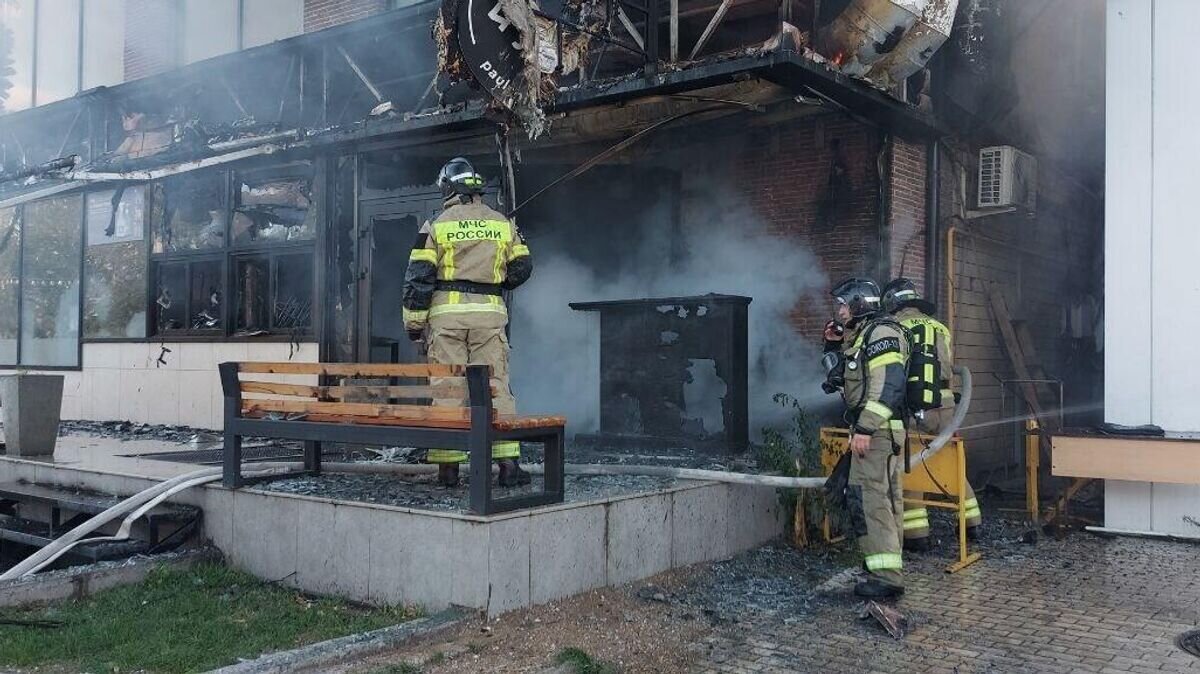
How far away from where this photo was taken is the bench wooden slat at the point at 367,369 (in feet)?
16.8

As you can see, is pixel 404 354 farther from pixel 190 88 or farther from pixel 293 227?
pixel 190 88

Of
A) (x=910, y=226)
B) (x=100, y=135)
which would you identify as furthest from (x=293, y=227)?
(x=910, y=226)

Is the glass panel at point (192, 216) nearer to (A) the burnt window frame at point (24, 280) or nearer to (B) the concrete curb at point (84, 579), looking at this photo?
(A) the burnt window frame at point (24, 280)

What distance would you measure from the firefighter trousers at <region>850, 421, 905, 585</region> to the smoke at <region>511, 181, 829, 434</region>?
3070mm

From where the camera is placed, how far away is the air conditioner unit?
9281mm

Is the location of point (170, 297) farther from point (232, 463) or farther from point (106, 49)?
point (232, 463)

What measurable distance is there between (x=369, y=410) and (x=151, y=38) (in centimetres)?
1089

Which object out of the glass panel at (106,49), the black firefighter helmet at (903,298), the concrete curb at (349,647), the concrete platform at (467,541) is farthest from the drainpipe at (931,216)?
the glass panel at (106,49)

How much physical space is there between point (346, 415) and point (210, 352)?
663 cm

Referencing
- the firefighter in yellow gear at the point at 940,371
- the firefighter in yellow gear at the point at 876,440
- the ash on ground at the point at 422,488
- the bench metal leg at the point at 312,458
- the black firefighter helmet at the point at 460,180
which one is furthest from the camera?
the firefighter in yellow gear at the point at 940,371

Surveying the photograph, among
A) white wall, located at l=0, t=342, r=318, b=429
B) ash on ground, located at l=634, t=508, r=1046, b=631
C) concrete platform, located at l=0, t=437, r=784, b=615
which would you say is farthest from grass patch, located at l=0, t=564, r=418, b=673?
white wall, located at l=0, t=342, r=318, b=429

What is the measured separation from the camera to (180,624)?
4906mm

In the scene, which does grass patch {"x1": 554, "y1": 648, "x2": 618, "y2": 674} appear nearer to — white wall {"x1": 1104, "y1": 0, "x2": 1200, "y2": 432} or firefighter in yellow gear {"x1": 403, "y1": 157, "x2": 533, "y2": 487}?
firefighter in yellow gear {"x1": 403, "y1": 157, "x2": 533, "y2": 487}

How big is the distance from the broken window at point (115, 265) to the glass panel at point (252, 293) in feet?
5.59
